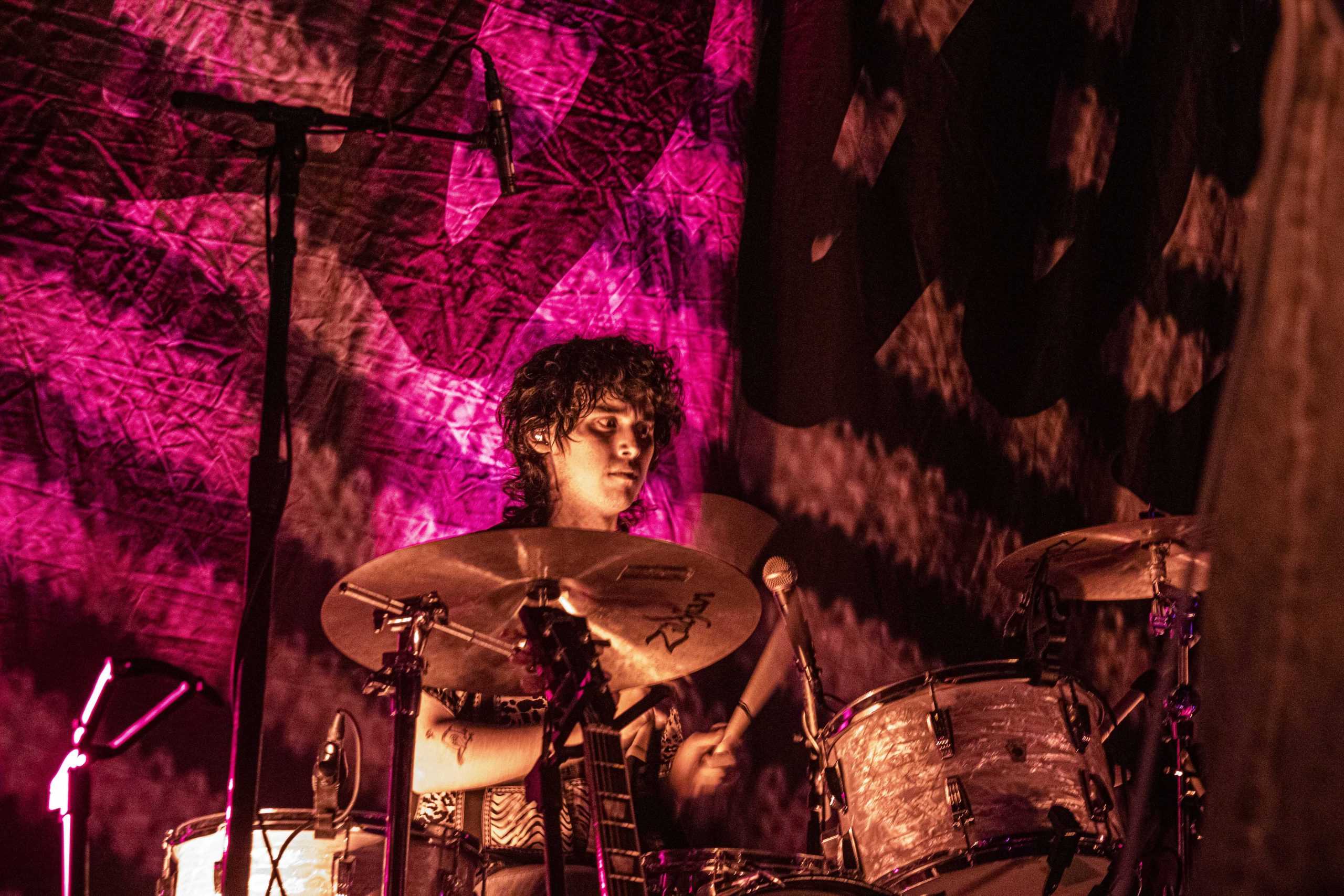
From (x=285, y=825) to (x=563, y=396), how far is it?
1.13 metres

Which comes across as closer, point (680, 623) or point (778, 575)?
point (680, 623)

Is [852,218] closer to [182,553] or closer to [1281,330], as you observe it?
[182,553]

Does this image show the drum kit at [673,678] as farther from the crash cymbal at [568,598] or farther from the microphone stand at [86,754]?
the microphone stand at [86,754]

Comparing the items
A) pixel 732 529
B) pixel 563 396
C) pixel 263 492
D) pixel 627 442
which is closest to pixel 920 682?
pixel 732 529

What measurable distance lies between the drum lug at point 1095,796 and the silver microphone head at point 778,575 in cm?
61

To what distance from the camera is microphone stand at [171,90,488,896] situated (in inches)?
65.9

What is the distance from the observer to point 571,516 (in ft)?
9.43

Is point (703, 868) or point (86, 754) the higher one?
point (86, 754)

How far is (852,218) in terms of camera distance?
3213 millimetres

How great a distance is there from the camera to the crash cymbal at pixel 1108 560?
96.7 inches

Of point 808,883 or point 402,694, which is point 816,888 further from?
point 402,694

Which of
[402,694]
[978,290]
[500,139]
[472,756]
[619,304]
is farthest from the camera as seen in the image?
[978,290]

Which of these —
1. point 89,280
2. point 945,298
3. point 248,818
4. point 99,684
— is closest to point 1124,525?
point 945,298

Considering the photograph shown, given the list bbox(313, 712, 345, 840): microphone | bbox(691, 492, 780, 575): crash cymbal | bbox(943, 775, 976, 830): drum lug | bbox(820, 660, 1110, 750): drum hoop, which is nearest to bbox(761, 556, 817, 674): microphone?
bbox(820, 660, 1110, 750): drum hoop
